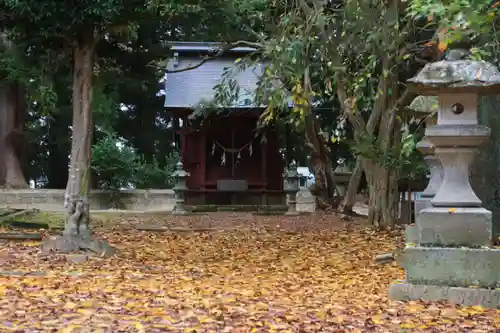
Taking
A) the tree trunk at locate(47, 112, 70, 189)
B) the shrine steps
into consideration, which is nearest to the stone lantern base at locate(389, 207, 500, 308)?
the shrine steps

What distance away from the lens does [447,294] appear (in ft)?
21.5

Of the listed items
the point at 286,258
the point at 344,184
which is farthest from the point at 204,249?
the point at 344,184

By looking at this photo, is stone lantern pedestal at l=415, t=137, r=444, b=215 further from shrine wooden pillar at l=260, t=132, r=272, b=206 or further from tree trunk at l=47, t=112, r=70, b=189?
tree trunk at l=47, t=112, r=70, b=189

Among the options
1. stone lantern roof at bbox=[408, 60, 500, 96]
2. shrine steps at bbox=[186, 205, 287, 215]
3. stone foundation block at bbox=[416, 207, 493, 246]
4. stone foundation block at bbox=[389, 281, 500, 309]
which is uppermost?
stone lantern roof at bbox=[408, 60, 500, 96]

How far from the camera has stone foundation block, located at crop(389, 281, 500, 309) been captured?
6.40 meters

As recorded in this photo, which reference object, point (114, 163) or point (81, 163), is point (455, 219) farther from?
point (114, 163)

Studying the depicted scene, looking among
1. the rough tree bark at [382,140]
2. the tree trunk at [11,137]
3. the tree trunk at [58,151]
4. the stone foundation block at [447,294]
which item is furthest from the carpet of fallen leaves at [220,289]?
the tree trunk at [58,151]

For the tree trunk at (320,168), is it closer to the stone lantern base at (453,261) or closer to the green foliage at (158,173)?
the green foliage at (158,173)

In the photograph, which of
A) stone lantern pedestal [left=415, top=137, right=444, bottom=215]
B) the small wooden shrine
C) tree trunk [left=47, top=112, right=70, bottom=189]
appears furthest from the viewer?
tree trunk [left=47, top=112, right=70, bottom=189]

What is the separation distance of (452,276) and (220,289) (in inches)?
106

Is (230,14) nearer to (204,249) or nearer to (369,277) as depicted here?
(204,249)

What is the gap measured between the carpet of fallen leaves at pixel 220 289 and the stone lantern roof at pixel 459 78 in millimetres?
2172

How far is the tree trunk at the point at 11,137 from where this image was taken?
24234mm

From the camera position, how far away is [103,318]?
223 inches
